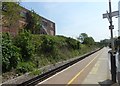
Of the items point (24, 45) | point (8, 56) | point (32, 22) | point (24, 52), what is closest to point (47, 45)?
point (24, 52)

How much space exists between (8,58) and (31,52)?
8690mm

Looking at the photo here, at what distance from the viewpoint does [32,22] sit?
6775 cm

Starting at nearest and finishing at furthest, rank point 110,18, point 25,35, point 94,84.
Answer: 1. point 110,18
2. point 94,84
3. point 25,35

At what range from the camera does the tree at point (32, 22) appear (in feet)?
220

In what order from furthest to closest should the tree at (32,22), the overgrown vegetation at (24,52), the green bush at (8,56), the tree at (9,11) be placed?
the tree at (32,22), the overgrown vegetation at (24,52), the tree at (9,11), the green bush at (8,56)

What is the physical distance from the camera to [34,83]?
18922 mm

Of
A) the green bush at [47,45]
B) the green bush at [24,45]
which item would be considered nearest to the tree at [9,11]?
the green bush at [24,45]

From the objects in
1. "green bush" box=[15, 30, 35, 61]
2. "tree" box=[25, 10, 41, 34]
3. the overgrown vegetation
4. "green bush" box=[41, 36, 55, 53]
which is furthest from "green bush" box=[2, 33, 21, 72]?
"tree" box=[25, 10, 41, 34]

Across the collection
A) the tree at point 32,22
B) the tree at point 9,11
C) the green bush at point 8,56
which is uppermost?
the tree at point 32,22

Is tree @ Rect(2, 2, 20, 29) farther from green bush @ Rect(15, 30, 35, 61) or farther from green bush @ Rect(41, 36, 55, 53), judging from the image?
green bush @ Rect(41, 36, 55, 53)

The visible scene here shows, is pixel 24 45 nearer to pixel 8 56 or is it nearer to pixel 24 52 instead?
pixel 24 52

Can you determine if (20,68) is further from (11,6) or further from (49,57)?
(49,57)

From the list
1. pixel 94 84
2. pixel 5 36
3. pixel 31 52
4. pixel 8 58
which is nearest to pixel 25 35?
pixel 31 52

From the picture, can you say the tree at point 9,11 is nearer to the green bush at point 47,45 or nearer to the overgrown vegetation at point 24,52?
the overgrown vegetation at point 24,52
